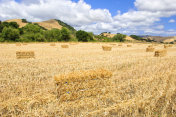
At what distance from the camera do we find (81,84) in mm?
4156

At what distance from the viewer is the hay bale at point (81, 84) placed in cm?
394

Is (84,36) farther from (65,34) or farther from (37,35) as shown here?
(37,35)

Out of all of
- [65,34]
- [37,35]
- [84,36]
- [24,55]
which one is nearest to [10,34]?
[37,35]

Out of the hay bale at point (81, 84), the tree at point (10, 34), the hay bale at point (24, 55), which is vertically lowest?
the hay bale at point (81, 84)

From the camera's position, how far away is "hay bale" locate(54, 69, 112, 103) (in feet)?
12.9

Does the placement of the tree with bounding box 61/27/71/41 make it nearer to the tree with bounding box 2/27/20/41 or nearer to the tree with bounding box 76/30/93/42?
the tree with bounding box 76/30/93/42

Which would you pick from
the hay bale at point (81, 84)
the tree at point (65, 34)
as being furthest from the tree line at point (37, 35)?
the hay bale at point (81, 84)

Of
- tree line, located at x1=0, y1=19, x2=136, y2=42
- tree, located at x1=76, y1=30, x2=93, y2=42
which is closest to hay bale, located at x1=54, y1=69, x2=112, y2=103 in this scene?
tree line, located at x1=0, y1=19, x2=136, y2=42

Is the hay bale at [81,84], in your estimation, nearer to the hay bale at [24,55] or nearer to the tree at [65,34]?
the hay bale at [24,55]

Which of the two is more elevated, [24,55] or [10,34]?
[10,34]

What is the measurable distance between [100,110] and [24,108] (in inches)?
85.5

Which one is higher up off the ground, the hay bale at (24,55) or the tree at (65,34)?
the tree at (65,34)

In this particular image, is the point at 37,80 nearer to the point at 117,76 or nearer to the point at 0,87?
the point at 0,87

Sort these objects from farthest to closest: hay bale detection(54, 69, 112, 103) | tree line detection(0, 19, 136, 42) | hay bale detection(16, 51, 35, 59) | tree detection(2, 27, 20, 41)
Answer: tree line detection(0, 19, 136, 42) → tree detection(2, 27, 20, 41) → hay bale detection(16, 51, 35, 59) → hay bale detection(54, 69, 112, 103)
